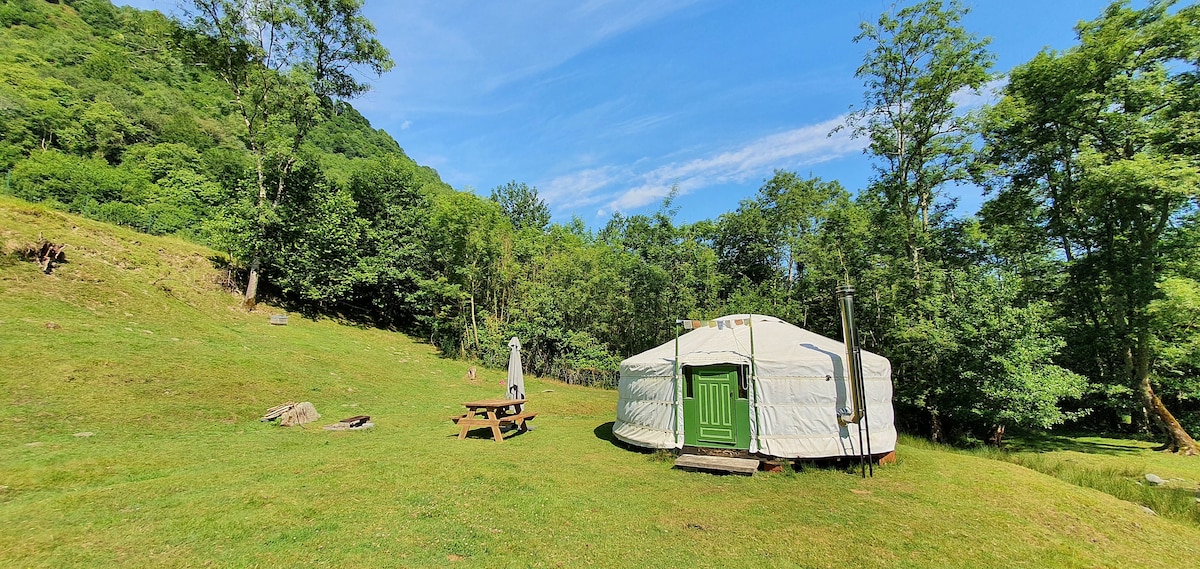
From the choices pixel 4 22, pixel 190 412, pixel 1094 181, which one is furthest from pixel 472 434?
pixel 4 22

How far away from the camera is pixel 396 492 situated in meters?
4.63

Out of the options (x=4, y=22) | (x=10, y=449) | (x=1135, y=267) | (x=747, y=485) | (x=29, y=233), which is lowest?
(x=747, y=485)

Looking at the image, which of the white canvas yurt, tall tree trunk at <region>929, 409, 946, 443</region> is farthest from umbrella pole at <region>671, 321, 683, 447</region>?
tall tree trunk at <region>929, 409, 946, 443</region>

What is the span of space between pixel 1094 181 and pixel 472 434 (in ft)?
43.8

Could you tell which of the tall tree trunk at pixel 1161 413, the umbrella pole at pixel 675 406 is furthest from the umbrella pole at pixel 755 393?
the tall tree trunk at pixel 1161 413

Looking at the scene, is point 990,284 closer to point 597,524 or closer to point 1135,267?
point 1135,267

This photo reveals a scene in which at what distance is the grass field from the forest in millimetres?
2740

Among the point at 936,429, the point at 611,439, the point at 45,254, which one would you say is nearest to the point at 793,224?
the point at 936,429

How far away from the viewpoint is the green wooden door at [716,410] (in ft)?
22.0

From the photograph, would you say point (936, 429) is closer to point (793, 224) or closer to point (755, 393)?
point (755, 393)

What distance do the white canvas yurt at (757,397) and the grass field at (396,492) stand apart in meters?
0.54

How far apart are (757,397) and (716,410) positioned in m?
0.68

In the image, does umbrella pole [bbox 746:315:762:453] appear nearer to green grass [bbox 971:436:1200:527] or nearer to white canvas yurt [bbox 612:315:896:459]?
white canvas yurt [bbox 612:315:896:459]

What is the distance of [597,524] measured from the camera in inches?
163
